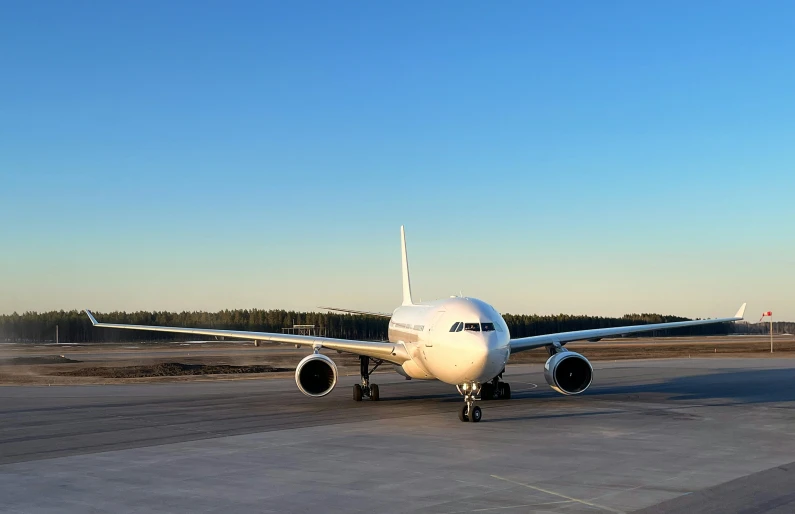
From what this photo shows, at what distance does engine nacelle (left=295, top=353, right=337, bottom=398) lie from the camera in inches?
918

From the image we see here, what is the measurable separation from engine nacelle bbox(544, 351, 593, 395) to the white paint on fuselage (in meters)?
2.84

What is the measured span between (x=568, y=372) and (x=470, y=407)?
504cm

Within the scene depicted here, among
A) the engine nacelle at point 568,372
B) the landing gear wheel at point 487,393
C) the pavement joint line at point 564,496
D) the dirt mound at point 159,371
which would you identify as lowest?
the dirt mound at point 159,371

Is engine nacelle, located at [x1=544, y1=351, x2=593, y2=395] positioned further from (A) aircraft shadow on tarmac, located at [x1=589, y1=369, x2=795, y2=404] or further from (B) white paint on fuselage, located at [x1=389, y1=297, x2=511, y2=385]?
(A) aircraft shadow on tarmac, located at [x1=589, y1=369, x2=795, y2=404]

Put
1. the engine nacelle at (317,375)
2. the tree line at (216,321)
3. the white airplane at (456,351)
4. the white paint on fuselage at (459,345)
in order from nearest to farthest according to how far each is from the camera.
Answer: the white paint on fuselage at (459,345) < the white airplane at (456,351) < the engine nacelle at (317,375) < the tree line at (216,321)

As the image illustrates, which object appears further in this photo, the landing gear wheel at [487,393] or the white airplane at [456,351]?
the landing gear wheel at [487,393]

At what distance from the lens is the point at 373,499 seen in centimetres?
1053

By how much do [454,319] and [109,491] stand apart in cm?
1086

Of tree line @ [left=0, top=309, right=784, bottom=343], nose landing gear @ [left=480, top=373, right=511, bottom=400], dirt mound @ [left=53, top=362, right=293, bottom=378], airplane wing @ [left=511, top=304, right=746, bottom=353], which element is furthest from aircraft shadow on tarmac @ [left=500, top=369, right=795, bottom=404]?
tree line @ [left=0, top=309, right=784, bottom=343]

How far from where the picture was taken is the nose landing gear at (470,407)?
19391 millimetres

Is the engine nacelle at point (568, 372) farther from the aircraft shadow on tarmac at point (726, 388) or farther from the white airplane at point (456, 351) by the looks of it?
the aircraft shadow on tarmac at point (726, 388)

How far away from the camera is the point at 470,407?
63.9 feet

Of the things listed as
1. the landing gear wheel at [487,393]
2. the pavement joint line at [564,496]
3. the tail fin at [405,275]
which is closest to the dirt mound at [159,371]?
the tail fin at [405,275]

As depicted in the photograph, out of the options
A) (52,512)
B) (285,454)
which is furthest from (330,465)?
(52,512)
